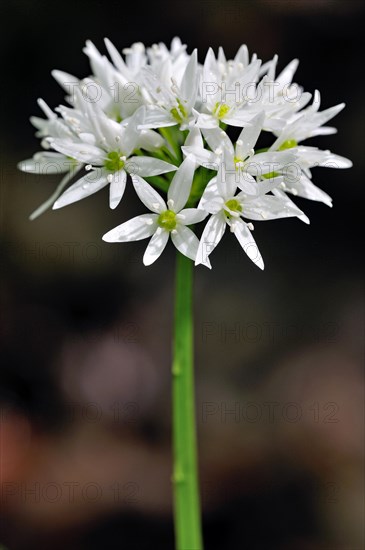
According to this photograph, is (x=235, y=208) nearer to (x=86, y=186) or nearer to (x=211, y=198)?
(x=211, y=198)

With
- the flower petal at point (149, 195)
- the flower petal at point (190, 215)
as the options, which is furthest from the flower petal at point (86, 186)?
the flower petal at point (190, 215)

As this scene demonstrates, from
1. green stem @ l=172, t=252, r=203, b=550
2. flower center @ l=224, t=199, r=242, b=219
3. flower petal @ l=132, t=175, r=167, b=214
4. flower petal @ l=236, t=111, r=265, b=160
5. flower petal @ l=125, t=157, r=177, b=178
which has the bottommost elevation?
green stem @ l=172, t=252, r=203, b=550

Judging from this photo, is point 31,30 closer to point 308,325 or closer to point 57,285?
point 57,285

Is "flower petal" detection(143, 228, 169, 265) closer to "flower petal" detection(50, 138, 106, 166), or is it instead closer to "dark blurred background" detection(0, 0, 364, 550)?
"flower petal" detection(50, 138, 106, 166)

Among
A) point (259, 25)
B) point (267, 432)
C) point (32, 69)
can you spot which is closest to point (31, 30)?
point (32, 69)

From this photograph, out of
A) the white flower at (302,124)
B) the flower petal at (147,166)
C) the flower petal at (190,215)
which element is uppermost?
the white flower at (302,124)

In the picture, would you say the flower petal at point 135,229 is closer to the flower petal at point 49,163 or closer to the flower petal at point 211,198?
the flower petal at point 211,198

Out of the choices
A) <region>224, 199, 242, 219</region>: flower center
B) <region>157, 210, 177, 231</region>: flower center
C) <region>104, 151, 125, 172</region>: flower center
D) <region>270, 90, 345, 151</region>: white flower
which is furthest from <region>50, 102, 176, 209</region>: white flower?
<region>270, 90, 345, 151</region>: white flower
